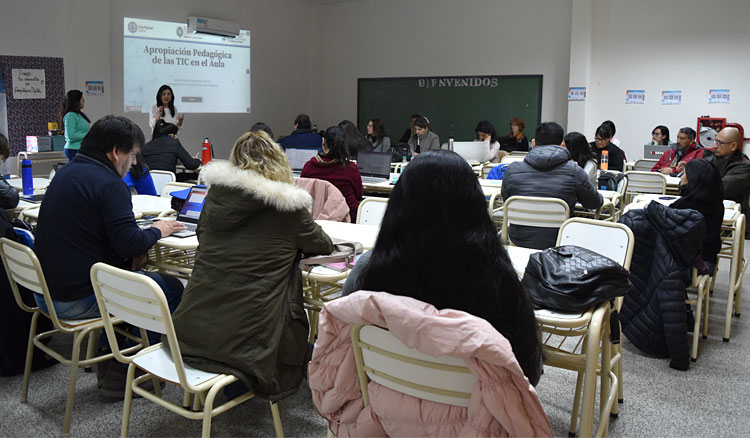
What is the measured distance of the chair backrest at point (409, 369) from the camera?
4.78ft

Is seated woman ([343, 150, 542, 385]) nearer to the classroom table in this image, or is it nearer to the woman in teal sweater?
the classroom table

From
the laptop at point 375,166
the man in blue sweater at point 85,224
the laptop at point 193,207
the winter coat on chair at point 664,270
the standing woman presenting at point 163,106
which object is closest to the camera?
the man in blue sweater at point 85,224

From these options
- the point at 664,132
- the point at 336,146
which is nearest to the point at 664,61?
the point at 664,132

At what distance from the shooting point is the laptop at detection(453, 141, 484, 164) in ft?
21.5

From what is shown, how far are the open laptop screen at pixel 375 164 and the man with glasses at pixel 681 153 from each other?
2961 millimetres

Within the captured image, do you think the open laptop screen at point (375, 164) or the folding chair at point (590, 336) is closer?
the folding chair at point (590, 336)

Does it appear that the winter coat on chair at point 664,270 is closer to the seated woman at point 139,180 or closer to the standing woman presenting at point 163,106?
the seated woman at point 139,180

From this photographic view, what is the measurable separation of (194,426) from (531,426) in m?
1.67

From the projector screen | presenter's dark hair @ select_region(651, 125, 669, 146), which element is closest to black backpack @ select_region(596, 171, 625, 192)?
presenter's dark hair @ select_region(651, 125, 669, 146)

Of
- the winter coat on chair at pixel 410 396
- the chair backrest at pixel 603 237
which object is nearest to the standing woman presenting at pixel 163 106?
the chair backrest at pixel 603 237

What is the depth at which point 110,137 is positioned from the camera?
8.70ft

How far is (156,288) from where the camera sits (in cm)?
192

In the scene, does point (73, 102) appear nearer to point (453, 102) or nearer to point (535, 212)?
point (535, 212)

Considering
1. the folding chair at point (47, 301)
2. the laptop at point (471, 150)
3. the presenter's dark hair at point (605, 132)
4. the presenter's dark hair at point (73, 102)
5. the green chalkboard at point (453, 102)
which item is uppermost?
the green chalkboard at point (453, 102)
